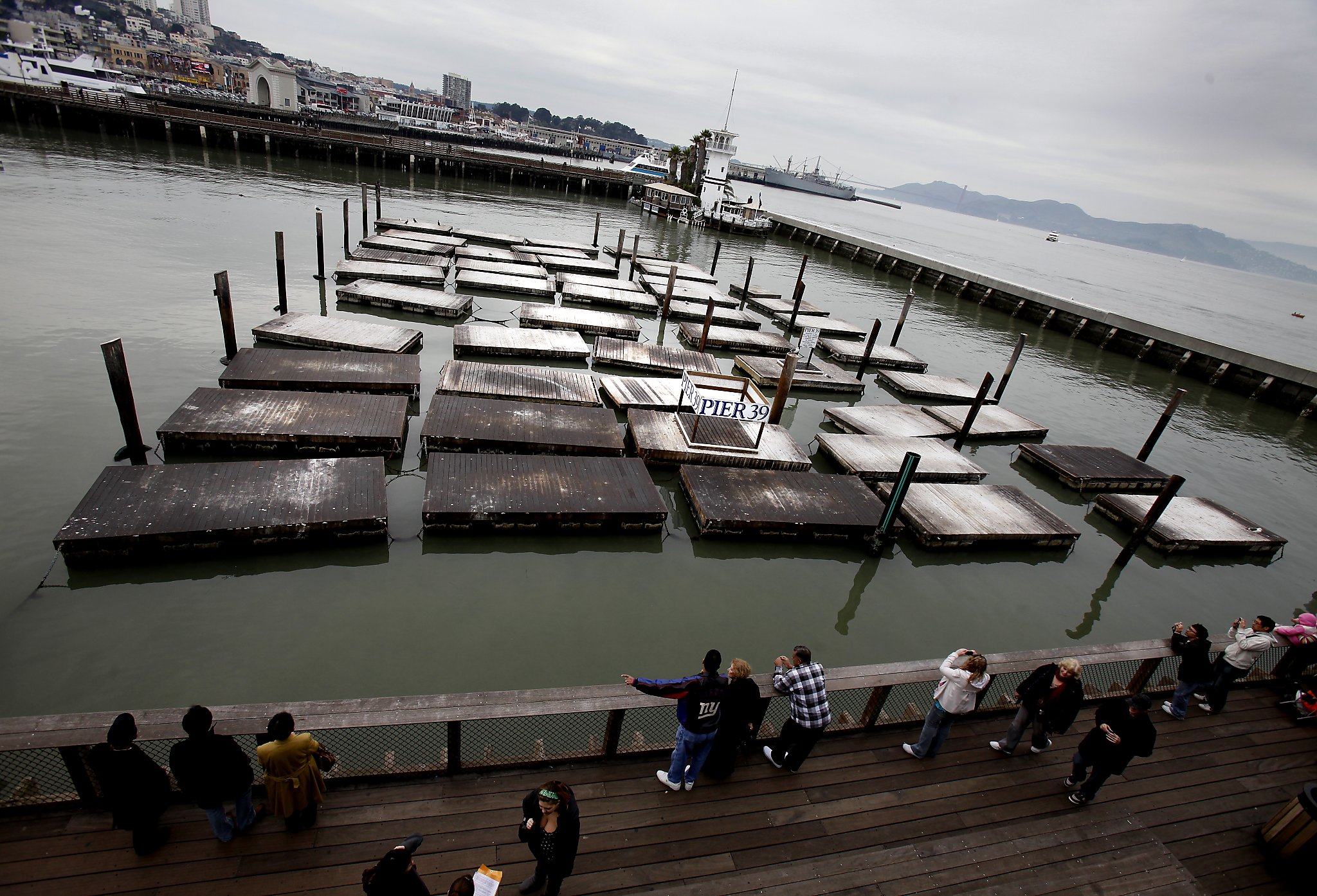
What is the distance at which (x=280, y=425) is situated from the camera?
1207 cm

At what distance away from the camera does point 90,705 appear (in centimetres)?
697

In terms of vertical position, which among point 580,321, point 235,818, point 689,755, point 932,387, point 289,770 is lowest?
point 580,321

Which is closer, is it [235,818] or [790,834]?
[235,818]

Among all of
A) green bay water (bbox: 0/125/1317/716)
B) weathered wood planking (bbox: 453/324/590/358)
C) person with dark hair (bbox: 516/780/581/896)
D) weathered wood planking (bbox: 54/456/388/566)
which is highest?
person with dark hair (bbox: 516/780/581/896)

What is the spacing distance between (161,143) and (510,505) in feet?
209

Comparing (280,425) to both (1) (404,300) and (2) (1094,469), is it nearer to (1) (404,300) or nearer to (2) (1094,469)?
(1) (404,300)

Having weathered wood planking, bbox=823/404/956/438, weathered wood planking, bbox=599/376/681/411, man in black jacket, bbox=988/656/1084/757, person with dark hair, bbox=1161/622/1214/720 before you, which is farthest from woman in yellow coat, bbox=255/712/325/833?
weathered wood planking, bbox=823/404/956/438

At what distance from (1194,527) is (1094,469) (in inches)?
99.4

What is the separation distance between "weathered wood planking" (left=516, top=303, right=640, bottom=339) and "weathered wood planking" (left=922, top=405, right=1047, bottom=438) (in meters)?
10.7

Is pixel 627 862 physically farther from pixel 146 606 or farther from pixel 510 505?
pixel 146 606

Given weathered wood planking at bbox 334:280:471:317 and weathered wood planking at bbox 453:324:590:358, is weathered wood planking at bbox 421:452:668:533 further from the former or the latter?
weathered wood planking at bbox 334:280:471:317

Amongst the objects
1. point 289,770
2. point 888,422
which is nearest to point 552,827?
point 289,770

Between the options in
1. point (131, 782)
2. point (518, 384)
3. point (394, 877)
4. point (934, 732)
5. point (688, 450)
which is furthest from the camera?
point (518, 384)

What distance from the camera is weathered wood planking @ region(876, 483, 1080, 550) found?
12398 millimetres
